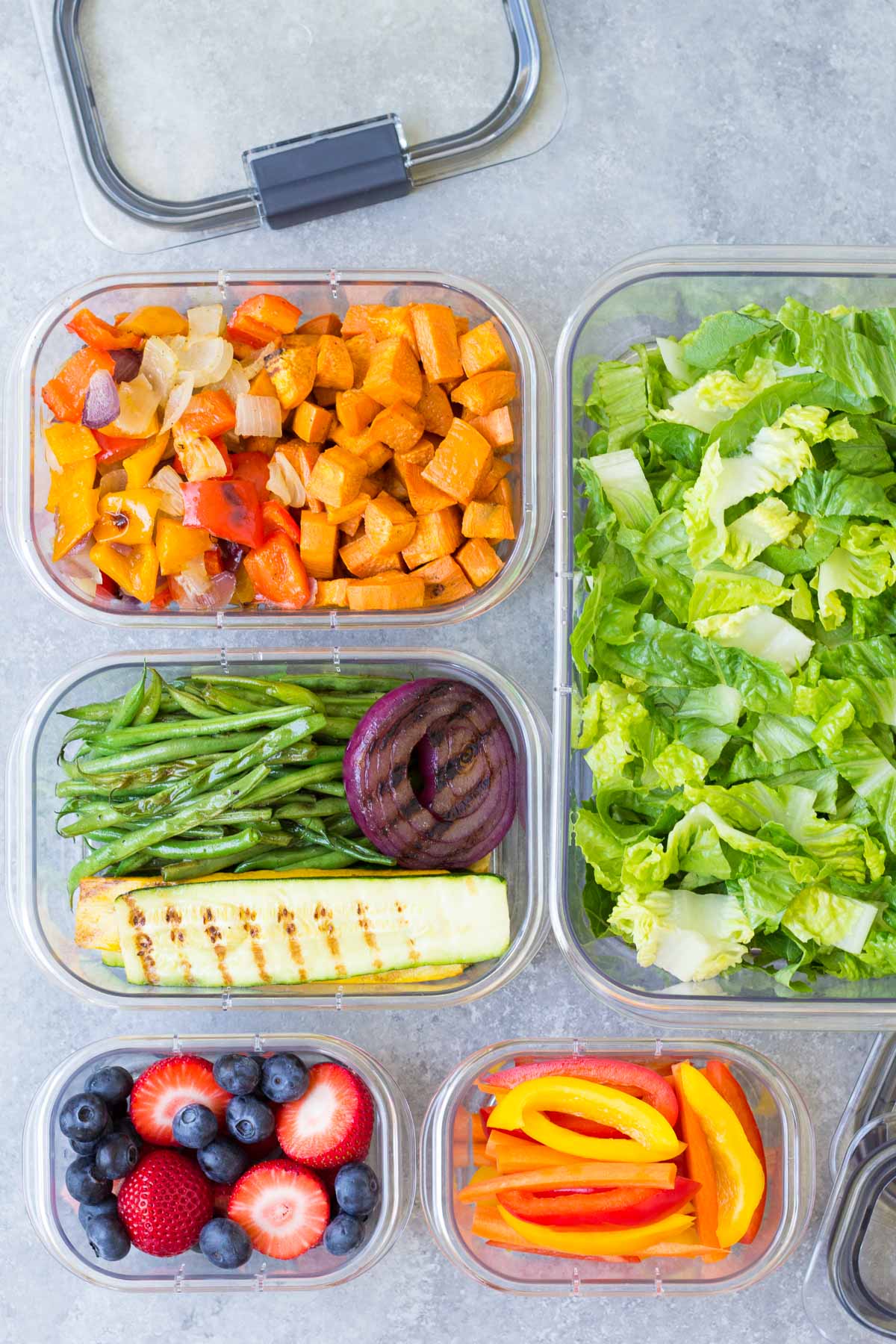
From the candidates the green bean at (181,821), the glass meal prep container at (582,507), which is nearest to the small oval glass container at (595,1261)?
the glass meal prep container at (582,507)

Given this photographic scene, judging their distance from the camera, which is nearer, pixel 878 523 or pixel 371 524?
pixel 878 523

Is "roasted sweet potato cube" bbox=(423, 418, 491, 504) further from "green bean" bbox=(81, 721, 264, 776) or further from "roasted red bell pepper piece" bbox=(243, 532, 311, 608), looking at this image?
"green bean" bbox=(81, 721, 264, 776)

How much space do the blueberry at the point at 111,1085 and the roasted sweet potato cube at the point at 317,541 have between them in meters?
0.81

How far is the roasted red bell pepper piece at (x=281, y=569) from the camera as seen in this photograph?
62.7 inches

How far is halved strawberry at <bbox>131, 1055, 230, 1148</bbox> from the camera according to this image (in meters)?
1.58

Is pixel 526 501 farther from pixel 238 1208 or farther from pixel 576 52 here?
pixel 238 1208

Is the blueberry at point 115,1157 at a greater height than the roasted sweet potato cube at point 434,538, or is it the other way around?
the roasted sweet potato cube at point 434,538

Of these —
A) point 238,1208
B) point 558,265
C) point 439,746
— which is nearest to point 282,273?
point 558,265

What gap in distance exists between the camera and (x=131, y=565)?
159 centimetres

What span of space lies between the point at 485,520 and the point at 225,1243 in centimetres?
110

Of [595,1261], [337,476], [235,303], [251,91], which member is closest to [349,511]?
[337,476]

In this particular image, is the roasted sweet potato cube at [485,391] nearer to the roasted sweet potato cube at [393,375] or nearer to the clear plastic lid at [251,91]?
the roasted sweet potato cube at [393,375]

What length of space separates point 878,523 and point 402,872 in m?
0.83

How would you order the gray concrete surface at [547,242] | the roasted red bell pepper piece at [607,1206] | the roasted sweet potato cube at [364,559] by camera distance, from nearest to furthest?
the roasted red bell pepper piece at [607,1206] < the roasted sweet potato cube at [364,559] < the gray concrete surface at [547,242]
